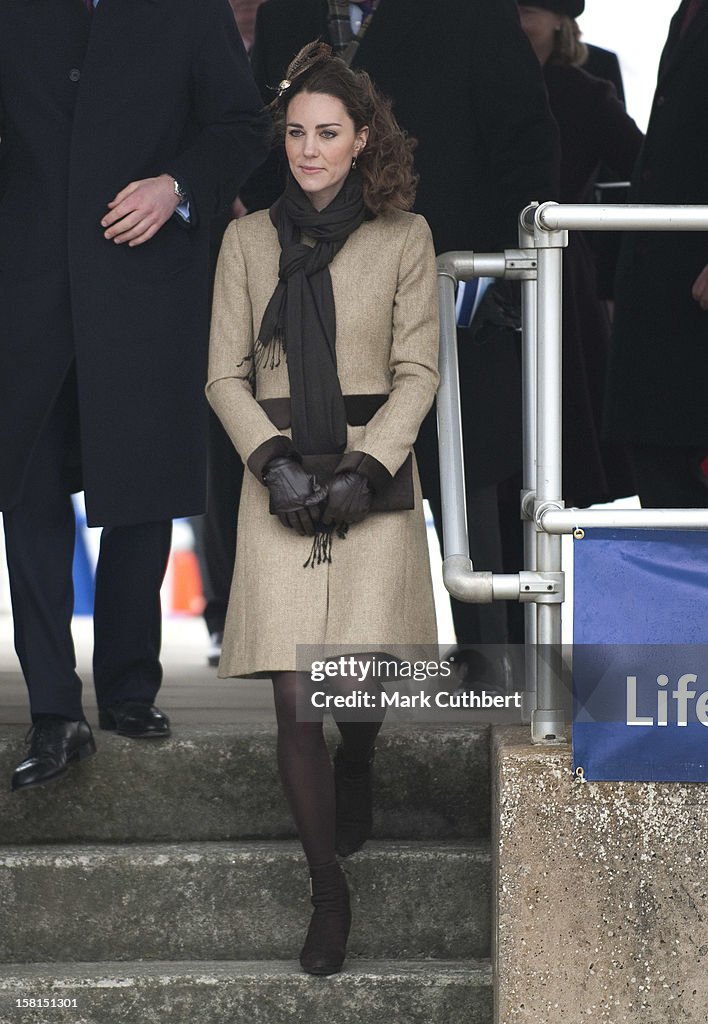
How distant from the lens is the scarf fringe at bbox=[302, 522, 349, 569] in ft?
11.2

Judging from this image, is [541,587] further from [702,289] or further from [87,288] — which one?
[87,288]

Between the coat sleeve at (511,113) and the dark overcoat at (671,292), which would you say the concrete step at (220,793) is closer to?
the dark overcoat at (671,292)

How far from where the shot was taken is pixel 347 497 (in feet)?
10.9

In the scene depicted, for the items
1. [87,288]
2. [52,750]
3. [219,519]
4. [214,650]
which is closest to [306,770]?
[52,750]

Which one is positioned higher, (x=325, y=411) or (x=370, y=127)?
(x=370, y=127)

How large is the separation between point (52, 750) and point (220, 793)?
1.26 ft

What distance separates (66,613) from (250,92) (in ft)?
4.03

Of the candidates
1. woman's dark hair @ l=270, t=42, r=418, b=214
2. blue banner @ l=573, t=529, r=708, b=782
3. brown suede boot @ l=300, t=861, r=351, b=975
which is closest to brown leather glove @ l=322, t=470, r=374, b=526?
blue banner @ l=573, t=529, r=708, b=782

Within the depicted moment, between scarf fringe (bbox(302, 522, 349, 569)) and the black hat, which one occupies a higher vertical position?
the black hat

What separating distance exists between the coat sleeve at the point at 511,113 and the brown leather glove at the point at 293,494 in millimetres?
1103

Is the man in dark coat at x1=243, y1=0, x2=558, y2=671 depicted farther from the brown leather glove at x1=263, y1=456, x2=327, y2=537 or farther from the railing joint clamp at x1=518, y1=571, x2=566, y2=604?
the railing joint clamp at x1=518, y1=571, x2=566, y2=604

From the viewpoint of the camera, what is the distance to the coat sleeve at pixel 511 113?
13.8ft

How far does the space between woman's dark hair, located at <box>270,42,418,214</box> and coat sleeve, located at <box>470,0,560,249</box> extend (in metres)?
0.70

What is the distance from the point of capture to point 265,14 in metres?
4.54
